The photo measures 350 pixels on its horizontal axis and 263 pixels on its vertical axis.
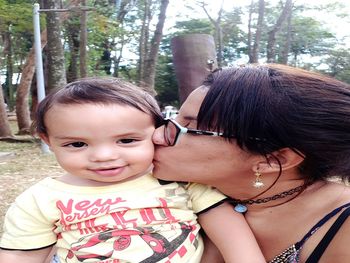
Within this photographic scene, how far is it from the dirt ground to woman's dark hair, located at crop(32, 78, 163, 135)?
293 cm

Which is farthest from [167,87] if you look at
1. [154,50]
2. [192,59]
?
[192,59]

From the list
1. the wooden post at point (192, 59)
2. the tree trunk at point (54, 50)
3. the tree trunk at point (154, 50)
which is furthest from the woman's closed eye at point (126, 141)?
the tree trunk at point (154, 50)

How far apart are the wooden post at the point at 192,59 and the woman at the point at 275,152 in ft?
8.69

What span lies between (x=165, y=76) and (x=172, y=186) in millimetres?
20041

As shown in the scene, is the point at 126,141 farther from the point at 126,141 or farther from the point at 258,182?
the point at 258,182

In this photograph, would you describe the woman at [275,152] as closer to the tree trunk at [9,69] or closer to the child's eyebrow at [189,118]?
the child's eyebrow at [189,118]

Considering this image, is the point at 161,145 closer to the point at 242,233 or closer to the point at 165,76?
the point at 242,233

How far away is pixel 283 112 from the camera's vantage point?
49.7 inches

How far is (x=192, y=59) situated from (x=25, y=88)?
A: 7.82 metres

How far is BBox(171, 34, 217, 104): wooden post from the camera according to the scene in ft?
13.5

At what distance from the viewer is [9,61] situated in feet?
72.0

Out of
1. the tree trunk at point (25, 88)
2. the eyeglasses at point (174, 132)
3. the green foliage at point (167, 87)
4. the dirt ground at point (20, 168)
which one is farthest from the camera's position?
the green foliage at point (167, 87)

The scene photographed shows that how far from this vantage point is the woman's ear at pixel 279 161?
1339mm

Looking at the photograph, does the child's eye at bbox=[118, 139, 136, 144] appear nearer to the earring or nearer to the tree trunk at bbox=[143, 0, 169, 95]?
the earring
